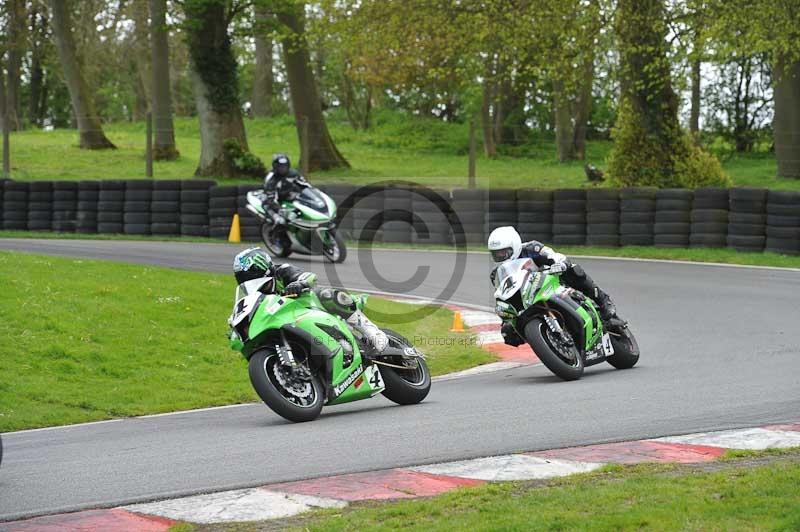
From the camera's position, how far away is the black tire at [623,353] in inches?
440

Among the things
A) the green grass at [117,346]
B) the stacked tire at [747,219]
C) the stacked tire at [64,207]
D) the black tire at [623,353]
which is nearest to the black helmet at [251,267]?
the green grass at [117,346]

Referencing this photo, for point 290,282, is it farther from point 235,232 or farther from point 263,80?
point 263,80

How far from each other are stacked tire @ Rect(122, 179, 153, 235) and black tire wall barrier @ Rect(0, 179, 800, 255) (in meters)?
0.02

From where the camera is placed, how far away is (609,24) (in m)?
24.7

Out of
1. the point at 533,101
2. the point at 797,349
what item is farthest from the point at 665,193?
the point at 533,101

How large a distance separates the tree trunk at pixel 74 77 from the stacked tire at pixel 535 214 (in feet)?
64.1

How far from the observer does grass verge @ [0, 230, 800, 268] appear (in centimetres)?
1927

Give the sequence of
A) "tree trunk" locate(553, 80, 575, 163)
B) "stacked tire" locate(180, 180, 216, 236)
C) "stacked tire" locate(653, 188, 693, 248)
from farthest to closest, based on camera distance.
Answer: "tree trunk" locate(553, 80, 575, 163), "stacked tire" locate(180, 180, 216, 236), "stacked tire" locate(653, 188, 693, 248)

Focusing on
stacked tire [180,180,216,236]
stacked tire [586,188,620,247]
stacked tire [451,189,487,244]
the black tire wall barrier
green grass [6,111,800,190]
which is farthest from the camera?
green grass [6,111,800,190]

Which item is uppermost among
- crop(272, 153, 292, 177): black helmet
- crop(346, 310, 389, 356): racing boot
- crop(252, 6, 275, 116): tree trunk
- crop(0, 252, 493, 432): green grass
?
crop(252, 6, 275, 116): tree trunk

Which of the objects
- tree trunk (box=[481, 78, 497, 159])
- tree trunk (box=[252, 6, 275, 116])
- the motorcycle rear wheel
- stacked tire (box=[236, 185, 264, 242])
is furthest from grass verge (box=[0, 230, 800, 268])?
tree trunk (box=[252, 6, 275, 116])

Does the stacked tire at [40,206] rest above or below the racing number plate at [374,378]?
above

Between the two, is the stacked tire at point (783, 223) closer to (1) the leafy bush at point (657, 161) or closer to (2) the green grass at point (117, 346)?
(1) the leafy bush at point (657, 161)

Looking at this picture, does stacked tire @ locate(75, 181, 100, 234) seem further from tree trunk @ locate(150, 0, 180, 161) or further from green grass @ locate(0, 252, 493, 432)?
green grass @ locate(0, 252, 493, 432)
